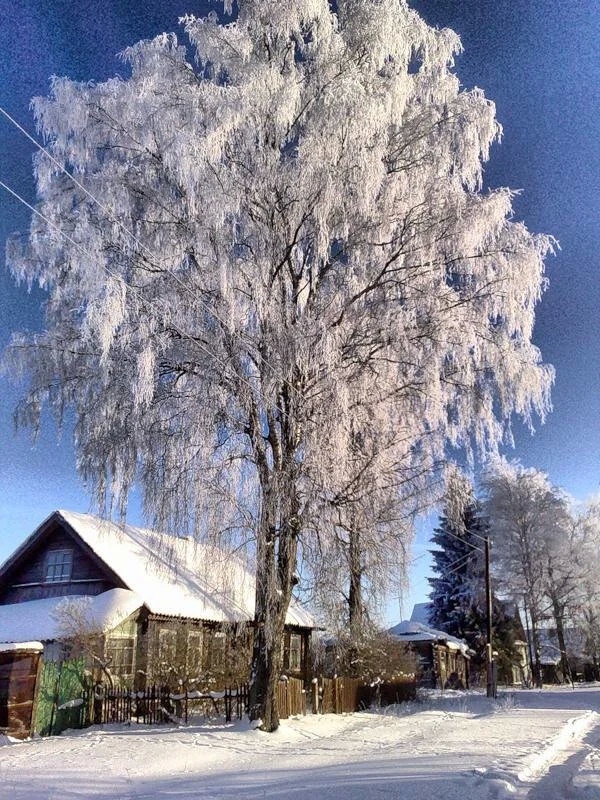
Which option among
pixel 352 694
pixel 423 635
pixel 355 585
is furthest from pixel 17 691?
pixel 423 635

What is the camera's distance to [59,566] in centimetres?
2384

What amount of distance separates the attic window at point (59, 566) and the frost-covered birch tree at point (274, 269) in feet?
38.0

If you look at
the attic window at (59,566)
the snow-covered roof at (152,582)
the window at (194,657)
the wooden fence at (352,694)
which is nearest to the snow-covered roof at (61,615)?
the snow-covered roof at (152,582)

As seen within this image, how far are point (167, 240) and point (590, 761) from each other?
11.5m

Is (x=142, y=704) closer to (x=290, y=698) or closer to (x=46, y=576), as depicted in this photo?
(x=290, y=698)

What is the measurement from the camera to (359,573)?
14102mm

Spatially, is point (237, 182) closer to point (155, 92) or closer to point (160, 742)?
point (155, 92)

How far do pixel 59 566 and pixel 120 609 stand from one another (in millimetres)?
5003

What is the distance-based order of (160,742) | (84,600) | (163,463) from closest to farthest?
(160,742)
(163,463)
(84,600)

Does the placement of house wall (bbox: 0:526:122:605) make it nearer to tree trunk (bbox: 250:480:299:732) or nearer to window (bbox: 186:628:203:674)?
window (bbox: 186:628:203:674)

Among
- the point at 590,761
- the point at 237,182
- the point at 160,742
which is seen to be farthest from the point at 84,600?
the point at 590,761

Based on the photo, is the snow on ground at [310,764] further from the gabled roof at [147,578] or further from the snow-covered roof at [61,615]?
the gabled roof at [147,578]

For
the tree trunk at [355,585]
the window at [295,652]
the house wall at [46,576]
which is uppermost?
the house wall at [46,576]

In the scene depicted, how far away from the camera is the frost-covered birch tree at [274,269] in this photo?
12.7m
